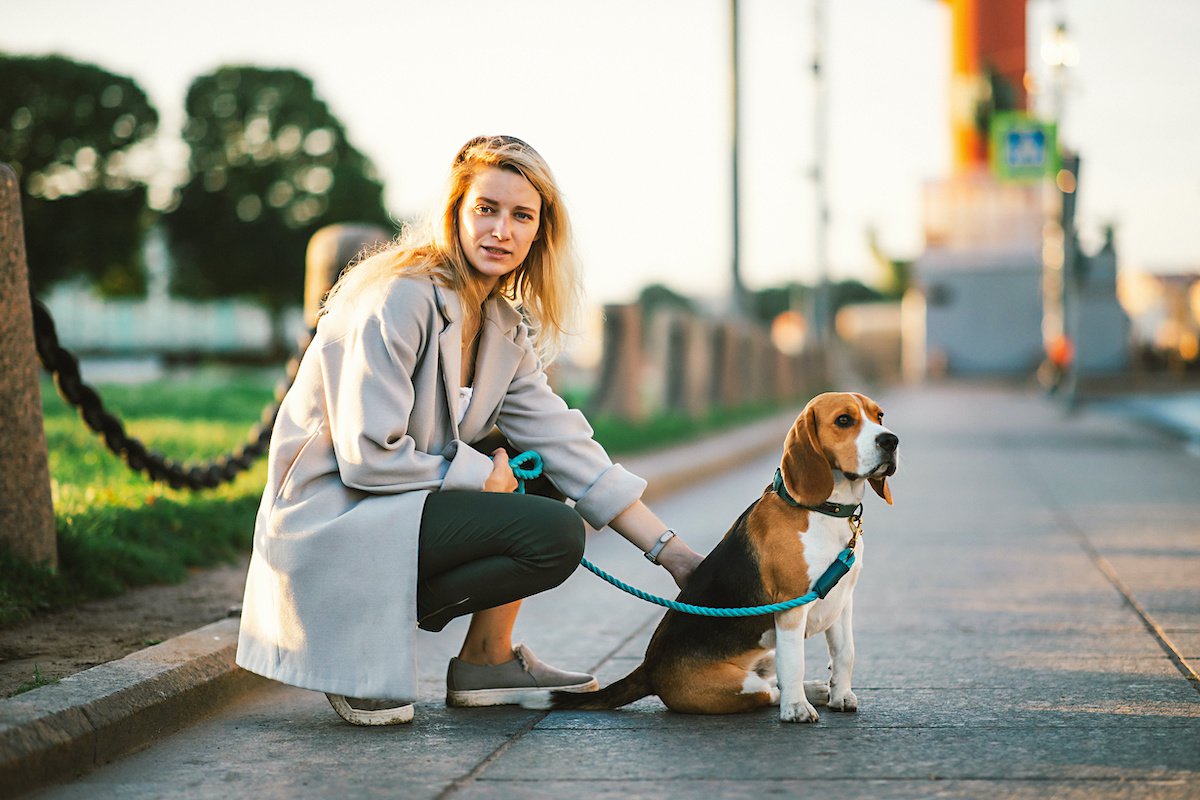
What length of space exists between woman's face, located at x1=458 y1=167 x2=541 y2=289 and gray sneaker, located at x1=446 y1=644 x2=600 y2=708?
1279mm

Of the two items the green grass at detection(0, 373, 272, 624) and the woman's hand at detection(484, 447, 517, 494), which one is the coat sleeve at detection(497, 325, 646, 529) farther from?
the green grass at detection(0, 373, 272, 624)

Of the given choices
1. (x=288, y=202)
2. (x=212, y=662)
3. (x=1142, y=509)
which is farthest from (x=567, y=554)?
(x=288, y=202)

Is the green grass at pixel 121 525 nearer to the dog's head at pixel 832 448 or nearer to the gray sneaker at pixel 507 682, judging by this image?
the gray sneaker at pixel 507 682

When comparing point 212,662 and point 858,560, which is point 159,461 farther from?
point 858,560

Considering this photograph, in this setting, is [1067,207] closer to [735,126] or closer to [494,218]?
[735,126]

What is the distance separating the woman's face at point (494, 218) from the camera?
4531 mm

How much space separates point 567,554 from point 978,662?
1.74m

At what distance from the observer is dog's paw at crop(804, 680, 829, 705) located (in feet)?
14.7

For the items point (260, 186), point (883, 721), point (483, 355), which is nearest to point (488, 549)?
point (483, 355)

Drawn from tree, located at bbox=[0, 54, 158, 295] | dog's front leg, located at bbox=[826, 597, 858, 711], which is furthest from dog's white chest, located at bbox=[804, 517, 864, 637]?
tree, located at bbox=[0, 54, 158, 295]

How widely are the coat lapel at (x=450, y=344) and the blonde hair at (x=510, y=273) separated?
0.06 m

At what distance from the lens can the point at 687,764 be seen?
382 cm

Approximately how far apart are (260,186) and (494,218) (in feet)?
167

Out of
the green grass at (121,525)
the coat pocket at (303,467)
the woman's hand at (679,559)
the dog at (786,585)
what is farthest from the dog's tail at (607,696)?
the green grass at (121,525)
